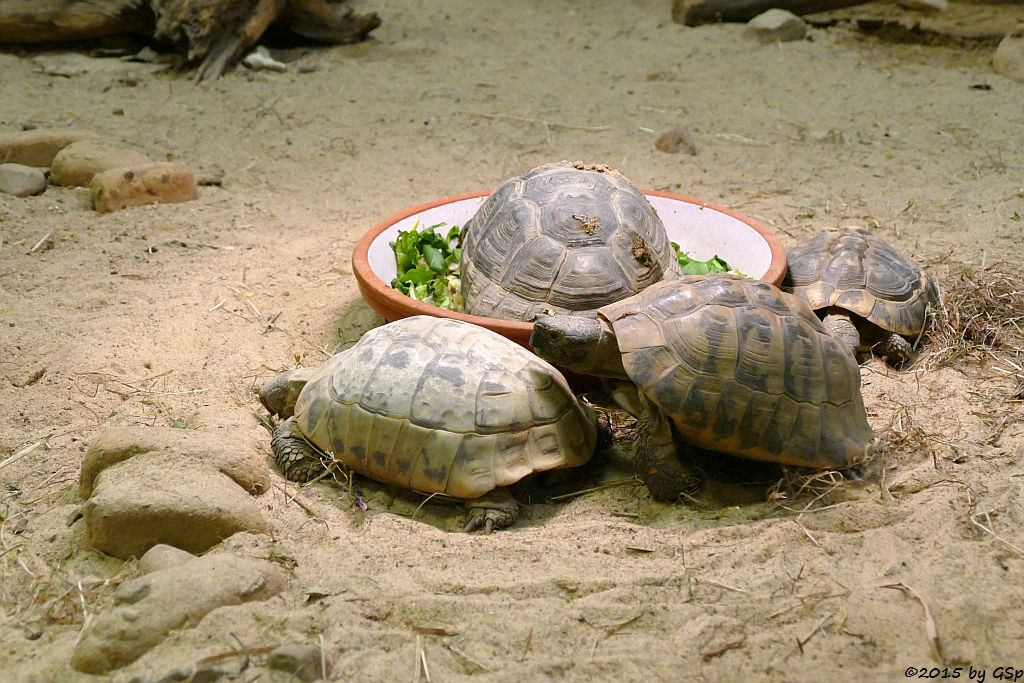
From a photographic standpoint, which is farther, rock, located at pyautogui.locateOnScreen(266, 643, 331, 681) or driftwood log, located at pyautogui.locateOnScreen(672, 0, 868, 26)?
driftwood log, located at pyautogui.locateOnScreen(672, 0, 868, 26)

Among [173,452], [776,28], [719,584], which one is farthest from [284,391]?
[776,28]

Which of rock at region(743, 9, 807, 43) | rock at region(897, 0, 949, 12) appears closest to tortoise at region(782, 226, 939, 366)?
rock at region(743, 9, 807, 43)

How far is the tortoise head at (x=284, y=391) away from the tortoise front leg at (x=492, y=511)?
899 millimetres

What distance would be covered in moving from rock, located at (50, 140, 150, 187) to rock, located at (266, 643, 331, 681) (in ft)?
14.6

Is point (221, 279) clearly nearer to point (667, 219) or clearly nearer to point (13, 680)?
point (667, 219)

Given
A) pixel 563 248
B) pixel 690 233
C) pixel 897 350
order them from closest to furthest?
pixel 563 248, pixel 897 350, pixel 690 233

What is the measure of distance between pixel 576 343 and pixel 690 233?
190 cm

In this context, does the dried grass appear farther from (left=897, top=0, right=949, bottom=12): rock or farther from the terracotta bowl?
(left=897, top=0, right=949, bottom=12): rock

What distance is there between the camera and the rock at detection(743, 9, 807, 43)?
904 cm

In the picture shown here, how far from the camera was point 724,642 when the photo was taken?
2.24 meters

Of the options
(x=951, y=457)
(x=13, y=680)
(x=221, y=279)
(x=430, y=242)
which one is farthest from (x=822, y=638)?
(x=221, y=279)

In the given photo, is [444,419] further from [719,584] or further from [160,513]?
[719,584]

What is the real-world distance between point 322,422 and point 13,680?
1.24 m

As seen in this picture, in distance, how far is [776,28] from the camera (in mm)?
9031
